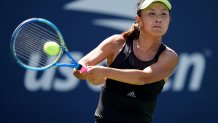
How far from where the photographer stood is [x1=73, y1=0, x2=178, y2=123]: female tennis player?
400 cm

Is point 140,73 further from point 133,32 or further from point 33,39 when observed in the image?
point 33,39

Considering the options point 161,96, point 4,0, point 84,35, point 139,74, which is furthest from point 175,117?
point 139,74

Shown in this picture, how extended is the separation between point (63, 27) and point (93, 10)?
1.23 feet

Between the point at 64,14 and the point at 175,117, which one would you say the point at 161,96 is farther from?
the point at 64,14

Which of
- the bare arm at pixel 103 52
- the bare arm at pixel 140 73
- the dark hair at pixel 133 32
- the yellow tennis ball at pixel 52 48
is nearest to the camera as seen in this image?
the bare arm at pixel 140 73

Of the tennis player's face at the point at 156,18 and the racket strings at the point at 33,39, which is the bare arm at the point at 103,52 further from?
the racket strings at the point at 33,39

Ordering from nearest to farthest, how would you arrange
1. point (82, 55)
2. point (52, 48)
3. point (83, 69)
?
1. point (83, 69)
2. point (52, 48)
3. point (82, 55)

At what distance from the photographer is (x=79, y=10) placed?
6.10 m

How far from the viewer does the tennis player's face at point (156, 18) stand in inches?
157

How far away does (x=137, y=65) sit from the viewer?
402 cm

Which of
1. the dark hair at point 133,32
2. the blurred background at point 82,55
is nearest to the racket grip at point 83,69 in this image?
the dark hair at point 133,32

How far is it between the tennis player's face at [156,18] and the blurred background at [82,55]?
2117mm

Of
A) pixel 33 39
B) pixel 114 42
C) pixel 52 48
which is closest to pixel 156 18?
pixel 114 42

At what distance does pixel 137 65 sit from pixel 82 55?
2138mm
